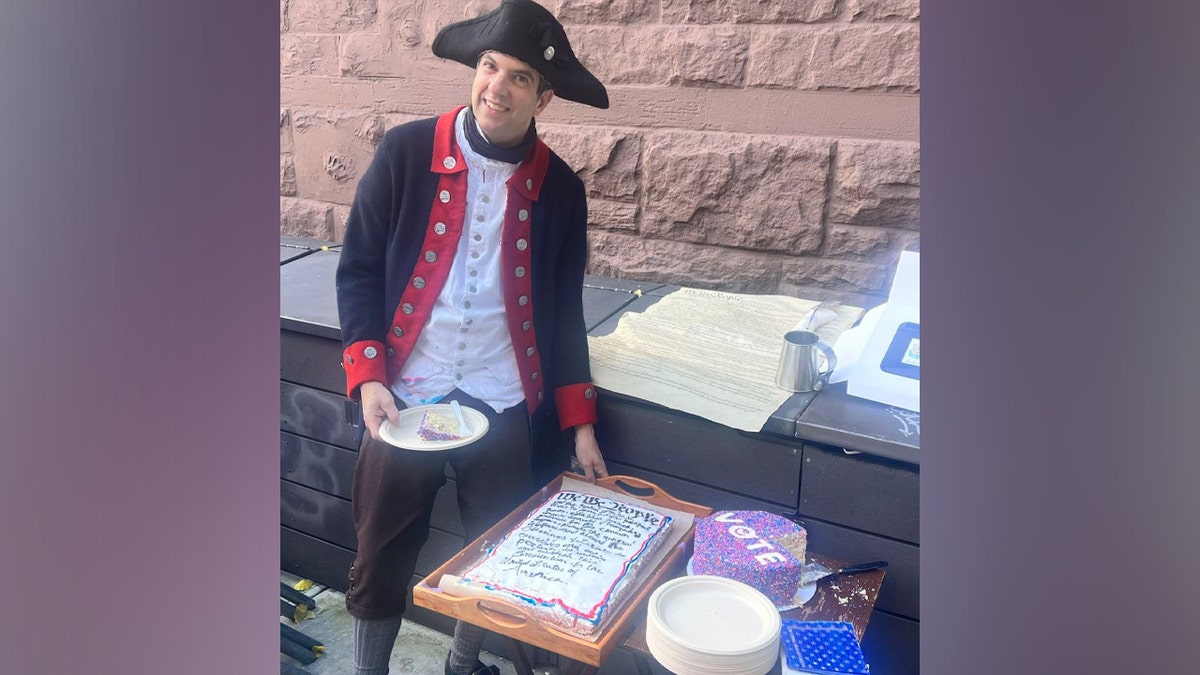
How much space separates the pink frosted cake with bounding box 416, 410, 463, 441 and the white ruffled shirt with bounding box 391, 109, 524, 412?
10 centimetres

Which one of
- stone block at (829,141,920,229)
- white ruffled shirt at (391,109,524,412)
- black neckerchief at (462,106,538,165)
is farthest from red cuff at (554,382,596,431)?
stone block at (829,141,920,229)

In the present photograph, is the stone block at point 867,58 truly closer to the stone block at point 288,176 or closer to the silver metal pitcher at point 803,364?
the silver metal pitcher at point 803,364

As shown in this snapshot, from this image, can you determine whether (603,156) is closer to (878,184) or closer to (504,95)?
(878,184)

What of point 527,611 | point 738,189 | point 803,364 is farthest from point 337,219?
point 527,611

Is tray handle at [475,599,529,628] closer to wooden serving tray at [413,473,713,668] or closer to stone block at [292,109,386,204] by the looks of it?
wooden serving tray at [413,473,713,668]

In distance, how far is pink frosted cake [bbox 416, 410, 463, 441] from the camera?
191 cm

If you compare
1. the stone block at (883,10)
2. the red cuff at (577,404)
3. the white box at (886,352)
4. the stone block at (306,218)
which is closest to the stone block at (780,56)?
the stone block at (883,10)

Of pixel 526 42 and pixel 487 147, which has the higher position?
pixel 526 42

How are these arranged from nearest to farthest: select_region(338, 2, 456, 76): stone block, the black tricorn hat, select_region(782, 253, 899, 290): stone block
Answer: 1. the black tricorn hat
2. select_region(782, 253, 899, 290): stone block
3. select_region(338, 2, 456, 76): stone block

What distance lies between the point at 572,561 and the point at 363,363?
69 cm

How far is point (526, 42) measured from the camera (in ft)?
5.96

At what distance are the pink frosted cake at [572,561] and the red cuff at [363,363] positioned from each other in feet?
1.62
